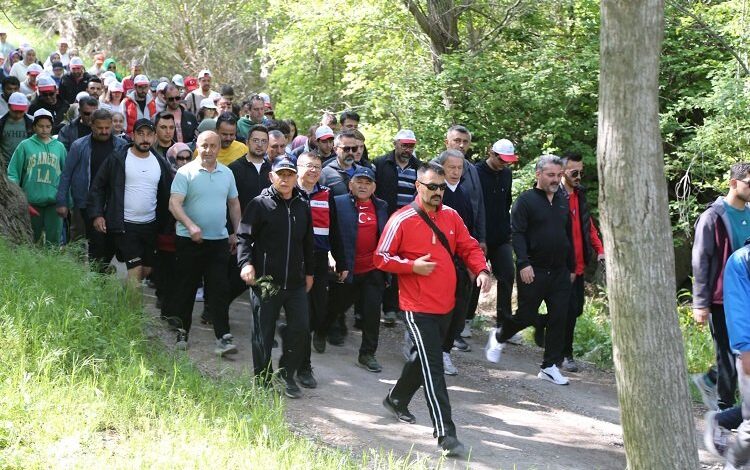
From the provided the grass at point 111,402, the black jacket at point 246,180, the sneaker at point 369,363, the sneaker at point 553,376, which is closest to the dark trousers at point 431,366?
the grass at point 111,402

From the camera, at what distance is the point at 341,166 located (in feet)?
32.3

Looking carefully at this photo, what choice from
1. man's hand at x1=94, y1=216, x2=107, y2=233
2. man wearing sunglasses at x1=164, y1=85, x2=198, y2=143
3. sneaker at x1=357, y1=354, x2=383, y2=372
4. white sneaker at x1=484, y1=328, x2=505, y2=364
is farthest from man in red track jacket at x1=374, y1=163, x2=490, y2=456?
man wearing sunglasses at x1=164, y1=85, x2=198, y2=143

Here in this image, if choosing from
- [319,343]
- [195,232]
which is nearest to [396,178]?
[319,343]

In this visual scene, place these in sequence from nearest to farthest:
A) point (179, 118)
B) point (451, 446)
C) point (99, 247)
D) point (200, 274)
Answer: point (451, 446) → point (200, 274) → point (99, 247) → point (179, 118)

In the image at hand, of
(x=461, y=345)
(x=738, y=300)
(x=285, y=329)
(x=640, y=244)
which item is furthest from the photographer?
(x=461, y=345)

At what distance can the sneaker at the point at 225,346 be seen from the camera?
28.7 ft

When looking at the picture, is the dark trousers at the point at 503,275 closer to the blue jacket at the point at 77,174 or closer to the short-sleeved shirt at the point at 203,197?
the short-sleeved shirt at the point at 203,197

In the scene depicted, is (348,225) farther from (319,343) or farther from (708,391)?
(708,391)

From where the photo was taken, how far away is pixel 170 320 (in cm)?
896

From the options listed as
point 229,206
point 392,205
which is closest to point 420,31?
point 392,205

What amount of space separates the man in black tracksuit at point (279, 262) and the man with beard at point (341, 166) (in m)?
1.66

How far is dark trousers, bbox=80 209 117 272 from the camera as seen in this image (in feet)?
31.0

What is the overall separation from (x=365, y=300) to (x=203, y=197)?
1.94m

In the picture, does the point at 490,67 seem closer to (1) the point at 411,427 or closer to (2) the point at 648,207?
(1) the point at 411,427
